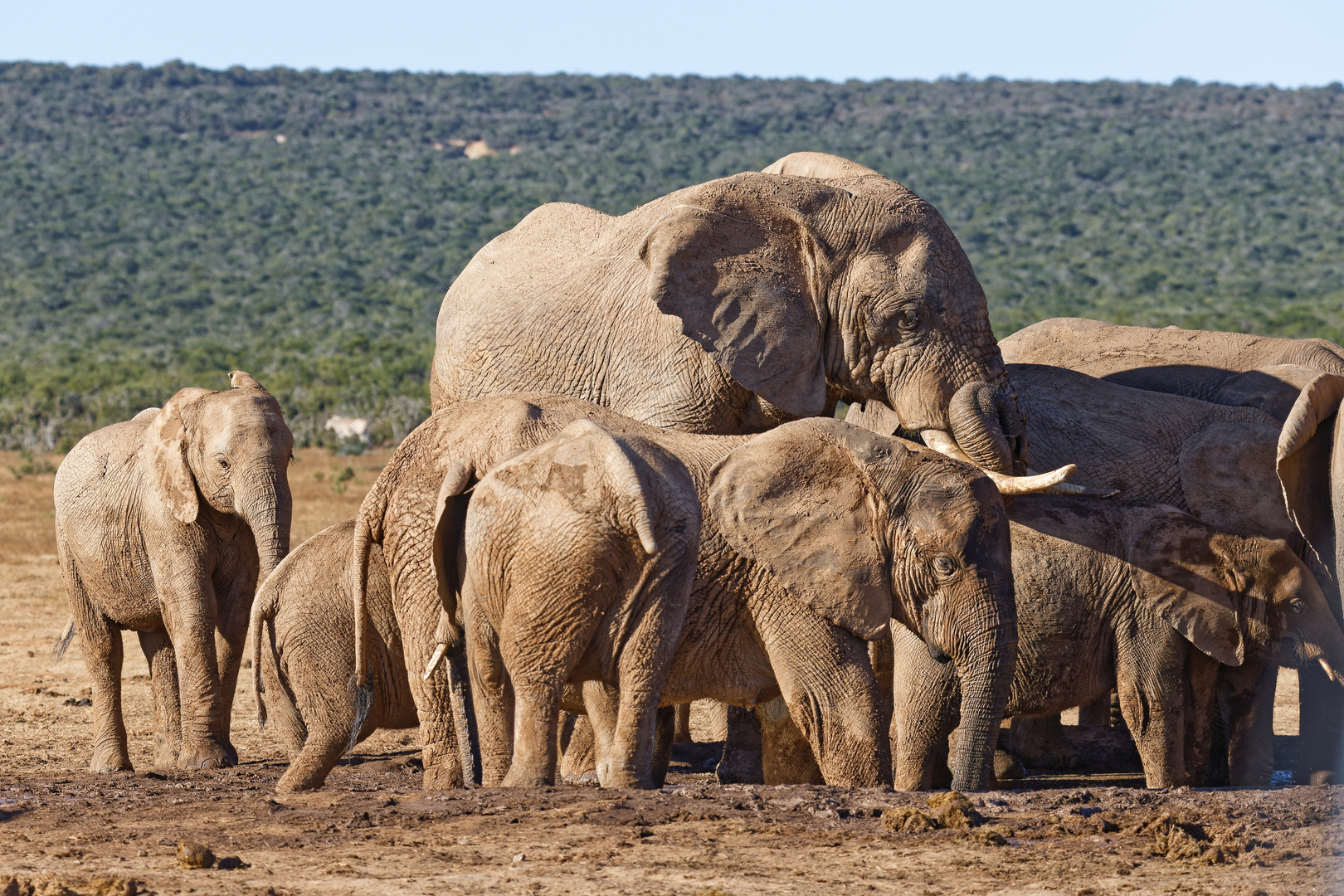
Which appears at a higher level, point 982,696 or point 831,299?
point 831,299

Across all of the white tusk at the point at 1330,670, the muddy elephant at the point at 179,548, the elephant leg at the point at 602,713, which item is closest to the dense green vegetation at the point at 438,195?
the muddy elephant at the point at 179,548

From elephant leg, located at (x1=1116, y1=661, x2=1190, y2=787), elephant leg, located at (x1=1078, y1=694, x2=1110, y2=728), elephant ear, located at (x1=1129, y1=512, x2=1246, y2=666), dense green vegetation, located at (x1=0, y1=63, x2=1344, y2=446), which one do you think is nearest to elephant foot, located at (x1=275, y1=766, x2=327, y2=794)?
elephant leg, located at (x1=1116, y1=661, x2=1190, y2=787)

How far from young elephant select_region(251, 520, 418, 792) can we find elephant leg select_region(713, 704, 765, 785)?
1416 millimetres

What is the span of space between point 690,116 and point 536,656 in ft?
244

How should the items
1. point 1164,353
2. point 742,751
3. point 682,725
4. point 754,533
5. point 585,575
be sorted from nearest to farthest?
point 585,575
point 754,533
point 742,751
point 682,725
point 1164,353

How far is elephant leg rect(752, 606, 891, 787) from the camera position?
6395 mm

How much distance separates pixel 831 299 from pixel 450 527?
2555 millimetres

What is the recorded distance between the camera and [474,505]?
20.5ft

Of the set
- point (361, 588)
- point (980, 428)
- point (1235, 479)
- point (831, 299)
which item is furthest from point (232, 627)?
point (1235, 479)

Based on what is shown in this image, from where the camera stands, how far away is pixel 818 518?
21.7ft

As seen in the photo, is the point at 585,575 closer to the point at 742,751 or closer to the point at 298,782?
the point at 298,782

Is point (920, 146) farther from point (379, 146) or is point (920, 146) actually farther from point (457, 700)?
point (457, 700)

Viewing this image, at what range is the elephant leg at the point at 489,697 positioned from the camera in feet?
21.2

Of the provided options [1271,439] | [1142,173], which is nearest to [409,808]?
[1271,439]
